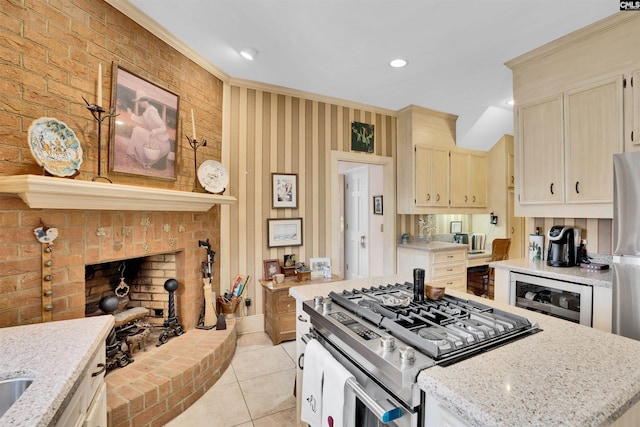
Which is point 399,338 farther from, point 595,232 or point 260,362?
point 595,232

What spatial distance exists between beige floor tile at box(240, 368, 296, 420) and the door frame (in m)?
1.54

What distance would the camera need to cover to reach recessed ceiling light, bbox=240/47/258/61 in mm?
2449

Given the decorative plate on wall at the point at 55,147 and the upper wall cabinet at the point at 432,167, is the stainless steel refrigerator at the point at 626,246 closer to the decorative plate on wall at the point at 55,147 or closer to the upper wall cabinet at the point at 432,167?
the upper wall cabinet at the point at 432,167

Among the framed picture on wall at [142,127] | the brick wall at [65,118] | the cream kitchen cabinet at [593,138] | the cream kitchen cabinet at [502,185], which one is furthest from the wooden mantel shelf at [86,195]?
the cream kitchen cabinet at [502,185]

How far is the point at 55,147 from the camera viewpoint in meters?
1.50

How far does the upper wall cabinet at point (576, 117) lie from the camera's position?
2.03 meters

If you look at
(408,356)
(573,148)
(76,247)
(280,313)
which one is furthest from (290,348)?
(573,148)

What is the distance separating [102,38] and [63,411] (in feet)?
6.77

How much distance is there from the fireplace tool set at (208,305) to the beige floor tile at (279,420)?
3.12ft

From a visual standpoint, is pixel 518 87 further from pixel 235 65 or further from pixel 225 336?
pixel 225 336

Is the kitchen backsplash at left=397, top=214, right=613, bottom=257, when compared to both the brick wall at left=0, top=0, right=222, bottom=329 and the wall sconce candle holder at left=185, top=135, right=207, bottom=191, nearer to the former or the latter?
the wall sconce candle holder at left=185, top=135, right=207, bottom=191

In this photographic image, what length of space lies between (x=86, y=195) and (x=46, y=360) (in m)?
0.88

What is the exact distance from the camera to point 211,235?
2850 mm

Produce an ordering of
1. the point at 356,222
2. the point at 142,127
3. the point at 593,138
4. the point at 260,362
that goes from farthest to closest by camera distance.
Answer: the point at 356,222, the point at 260,362, the point at 593,138, the point at 142,127
